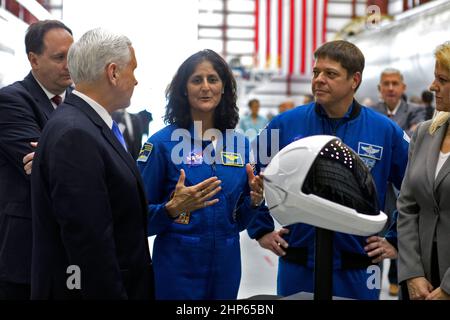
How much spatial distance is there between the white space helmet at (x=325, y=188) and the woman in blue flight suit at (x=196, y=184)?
801 mm

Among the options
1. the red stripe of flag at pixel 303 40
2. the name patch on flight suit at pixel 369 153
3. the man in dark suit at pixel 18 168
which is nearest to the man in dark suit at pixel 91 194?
the man in dark suit at pixel 18 168

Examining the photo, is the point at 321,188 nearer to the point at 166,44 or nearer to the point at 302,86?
the point at 166,44

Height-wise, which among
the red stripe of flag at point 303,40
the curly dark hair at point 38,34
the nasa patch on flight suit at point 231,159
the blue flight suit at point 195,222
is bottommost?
the blue flight suit at point 195,222

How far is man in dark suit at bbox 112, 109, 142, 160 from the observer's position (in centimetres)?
431

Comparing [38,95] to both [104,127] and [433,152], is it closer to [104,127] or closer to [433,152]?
[104,127]

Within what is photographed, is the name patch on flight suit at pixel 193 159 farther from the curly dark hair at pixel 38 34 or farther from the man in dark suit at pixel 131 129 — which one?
the man in dark suit at pixel 131 129

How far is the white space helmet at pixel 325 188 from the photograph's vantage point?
45.4 inches

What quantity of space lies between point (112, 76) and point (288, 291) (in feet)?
3.47

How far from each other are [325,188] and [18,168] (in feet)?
4.10

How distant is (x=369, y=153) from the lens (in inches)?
85.5

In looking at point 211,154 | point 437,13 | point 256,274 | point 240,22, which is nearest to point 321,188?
point 211,154

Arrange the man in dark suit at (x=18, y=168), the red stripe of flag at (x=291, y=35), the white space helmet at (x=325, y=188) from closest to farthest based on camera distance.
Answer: the white space helmet at (x=325, y=188) < the man in dark suit at (x=18, y=168) < the red stripe of flag at (x=291, y=35)

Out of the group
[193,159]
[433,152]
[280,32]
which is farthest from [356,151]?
[280,32]

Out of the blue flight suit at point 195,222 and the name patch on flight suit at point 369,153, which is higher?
the name patch on flight suit at point 369,153
